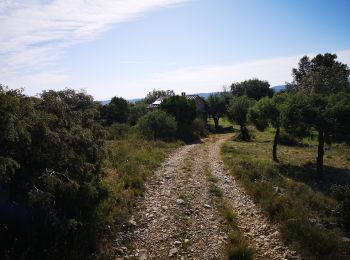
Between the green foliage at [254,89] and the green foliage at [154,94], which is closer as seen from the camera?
the green foliage at [254,89]

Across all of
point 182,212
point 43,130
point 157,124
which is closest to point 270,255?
point 182,212

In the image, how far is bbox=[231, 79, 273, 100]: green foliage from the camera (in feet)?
281

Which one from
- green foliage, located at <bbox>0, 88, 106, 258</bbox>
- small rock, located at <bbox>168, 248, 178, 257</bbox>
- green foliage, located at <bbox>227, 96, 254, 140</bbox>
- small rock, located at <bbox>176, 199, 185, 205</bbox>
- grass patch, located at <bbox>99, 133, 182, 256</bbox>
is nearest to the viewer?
green foliage, located at <bbox>0, 88, 106, 258</bbox>

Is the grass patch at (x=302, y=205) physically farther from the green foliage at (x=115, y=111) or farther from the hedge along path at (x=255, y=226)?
the green foliage at (x=115, y=111)

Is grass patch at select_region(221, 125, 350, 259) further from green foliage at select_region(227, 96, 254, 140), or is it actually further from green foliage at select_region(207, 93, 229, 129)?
green foliage at select_region(207, 93, 229, 129)

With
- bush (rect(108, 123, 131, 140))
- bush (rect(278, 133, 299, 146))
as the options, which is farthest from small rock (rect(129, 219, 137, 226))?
bush (rect(278, 133, 299, 146))

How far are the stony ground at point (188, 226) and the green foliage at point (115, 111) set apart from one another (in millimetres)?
31787

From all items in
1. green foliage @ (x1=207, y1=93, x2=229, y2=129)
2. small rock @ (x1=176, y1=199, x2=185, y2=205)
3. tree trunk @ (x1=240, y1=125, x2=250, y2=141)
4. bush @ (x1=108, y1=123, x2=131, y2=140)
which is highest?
green foliage @ (x1=207, y1=93, x2=229, y2=129)

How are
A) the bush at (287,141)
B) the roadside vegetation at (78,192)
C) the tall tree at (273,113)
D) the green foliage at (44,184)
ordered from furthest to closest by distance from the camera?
the bush at (287,141) → the tall tree at (273,113) → the roadside vegetation at (78,192) → the green foliage at (44,184)

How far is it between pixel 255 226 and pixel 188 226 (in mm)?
2421

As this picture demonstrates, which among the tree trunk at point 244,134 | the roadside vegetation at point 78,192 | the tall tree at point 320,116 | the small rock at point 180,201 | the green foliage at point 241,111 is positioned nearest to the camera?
the roadside vegetation at point 78,192

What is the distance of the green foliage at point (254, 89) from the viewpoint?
85.6m

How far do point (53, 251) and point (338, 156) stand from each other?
32189 mm

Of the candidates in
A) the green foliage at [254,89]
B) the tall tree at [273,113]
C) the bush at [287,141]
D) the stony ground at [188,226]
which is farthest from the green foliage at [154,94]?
the stony ground at [188,226]
